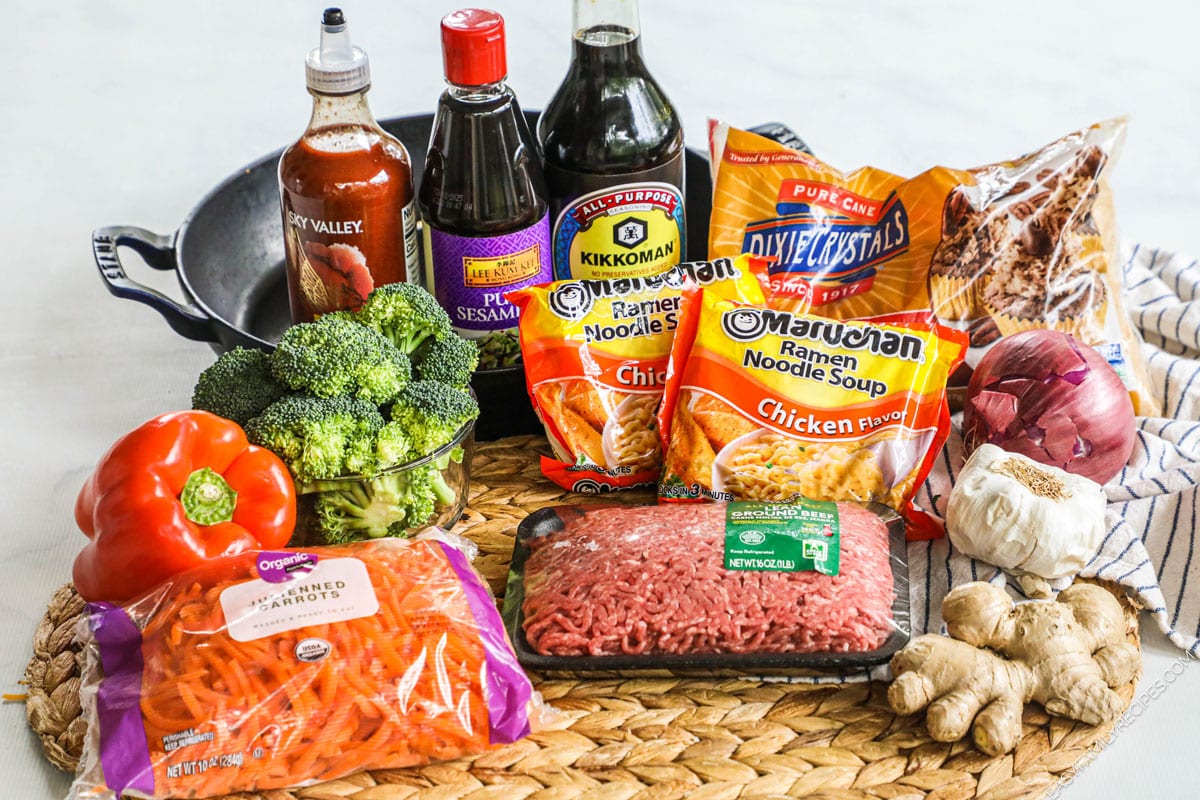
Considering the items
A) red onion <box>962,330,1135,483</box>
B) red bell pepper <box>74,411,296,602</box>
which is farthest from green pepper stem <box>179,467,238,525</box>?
red onion <box>962,330,1135,483</box>

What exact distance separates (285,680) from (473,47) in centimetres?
85

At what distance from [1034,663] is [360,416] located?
2.84 feet

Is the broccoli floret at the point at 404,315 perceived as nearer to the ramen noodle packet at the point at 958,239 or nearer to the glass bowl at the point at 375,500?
the glass bowl at the point at 375,500

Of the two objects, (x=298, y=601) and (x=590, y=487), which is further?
(x=590, y=487)

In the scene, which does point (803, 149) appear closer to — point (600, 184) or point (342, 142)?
point (600, 184)

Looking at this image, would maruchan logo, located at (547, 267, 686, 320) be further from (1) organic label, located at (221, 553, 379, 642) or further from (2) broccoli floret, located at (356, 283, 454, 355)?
(1) organic label, located at (221, 553, 379, 642)

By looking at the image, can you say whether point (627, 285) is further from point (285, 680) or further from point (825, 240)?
point (285, 680)

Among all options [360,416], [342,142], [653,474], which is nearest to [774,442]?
[653,474]

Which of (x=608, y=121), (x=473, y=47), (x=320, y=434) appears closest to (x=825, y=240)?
(x=608, y=121)

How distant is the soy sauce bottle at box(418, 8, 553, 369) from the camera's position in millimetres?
1857

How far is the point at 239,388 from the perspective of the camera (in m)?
1.74

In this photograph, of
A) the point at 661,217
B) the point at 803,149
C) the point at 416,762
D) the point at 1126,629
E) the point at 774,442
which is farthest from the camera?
the point at 803,149

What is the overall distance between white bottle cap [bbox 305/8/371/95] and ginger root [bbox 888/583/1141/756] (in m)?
1.01

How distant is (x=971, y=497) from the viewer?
68.1 inches
